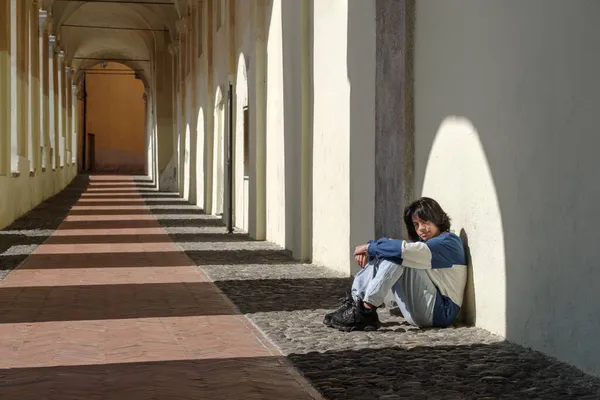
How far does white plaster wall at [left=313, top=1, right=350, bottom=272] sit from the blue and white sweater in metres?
3.51

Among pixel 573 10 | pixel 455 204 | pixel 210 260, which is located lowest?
pixel 210 260

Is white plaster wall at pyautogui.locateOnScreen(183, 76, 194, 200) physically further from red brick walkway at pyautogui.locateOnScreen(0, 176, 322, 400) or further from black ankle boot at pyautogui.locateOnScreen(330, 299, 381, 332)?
black ankle boot at pyautogui.locateOnScreen(330, 299, 381, 332)

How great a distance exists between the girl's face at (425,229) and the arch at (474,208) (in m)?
0.22

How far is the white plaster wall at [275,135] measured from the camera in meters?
14.4

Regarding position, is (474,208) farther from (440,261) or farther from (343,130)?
(343,130)

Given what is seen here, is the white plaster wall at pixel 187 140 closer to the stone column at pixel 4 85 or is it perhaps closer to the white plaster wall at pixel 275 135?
the stone column at pixel 4 85

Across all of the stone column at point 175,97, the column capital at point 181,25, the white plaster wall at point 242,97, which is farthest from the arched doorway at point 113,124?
the white plaster wall at point 242,97

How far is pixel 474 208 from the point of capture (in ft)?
24.1

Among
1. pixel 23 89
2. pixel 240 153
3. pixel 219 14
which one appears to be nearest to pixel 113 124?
pixel 219 14

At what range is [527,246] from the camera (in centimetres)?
646

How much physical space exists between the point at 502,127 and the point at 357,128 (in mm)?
3835

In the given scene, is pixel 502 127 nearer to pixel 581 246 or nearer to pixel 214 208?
pixel 581 246

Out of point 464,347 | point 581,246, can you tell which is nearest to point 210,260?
point 464,347

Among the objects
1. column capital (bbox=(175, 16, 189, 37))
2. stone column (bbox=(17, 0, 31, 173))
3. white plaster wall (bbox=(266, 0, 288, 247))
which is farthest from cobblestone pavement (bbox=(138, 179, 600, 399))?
column capital (bbox=(175, 16, 189, 37))
